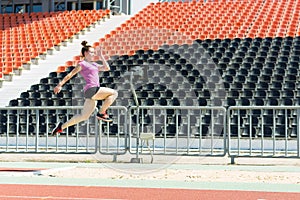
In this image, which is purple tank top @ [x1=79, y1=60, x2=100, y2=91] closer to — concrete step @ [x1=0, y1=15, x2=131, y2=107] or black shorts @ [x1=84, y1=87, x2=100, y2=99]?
black shorts @ [x1=84, y1=87, x2=100, y2=99]

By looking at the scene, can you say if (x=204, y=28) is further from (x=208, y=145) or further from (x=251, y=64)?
(x=208, y=145)

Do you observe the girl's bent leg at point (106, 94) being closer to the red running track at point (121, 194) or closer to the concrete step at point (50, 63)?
the red running track at point (121, 194)

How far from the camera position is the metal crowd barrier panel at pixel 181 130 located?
10734mm

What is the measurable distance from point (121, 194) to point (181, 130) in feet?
16.7

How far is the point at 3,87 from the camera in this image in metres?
19.9

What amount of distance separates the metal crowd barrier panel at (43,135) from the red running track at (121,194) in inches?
163

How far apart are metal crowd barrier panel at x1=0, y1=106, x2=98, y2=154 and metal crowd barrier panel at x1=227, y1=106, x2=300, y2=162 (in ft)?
10.1

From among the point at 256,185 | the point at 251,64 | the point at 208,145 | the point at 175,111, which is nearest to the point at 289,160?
the point at 208,145

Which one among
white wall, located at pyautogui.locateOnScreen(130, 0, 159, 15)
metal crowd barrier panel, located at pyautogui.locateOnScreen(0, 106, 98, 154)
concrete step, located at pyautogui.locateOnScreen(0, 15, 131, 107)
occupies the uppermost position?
white wall, located at pyautogui.locateOnScreen(130, 0, 159, 15)

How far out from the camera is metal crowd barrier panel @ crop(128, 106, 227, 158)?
10734 mm

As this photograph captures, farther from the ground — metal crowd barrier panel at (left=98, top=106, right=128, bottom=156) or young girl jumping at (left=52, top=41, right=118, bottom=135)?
young girl jumping at (left=52, top=41, right=118, bottom=135)

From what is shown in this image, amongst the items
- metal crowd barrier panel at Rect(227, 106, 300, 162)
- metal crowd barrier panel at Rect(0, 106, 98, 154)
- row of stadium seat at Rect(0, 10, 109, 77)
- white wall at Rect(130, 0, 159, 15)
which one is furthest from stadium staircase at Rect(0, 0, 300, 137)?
white wall at Rect(130, 0, 159, 15)

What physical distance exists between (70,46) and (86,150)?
14.2m

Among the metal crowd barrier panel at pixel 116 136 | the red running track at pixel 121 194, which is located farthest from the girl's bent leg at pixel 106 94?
the metal crowd barrier panel at pixel 116 136
